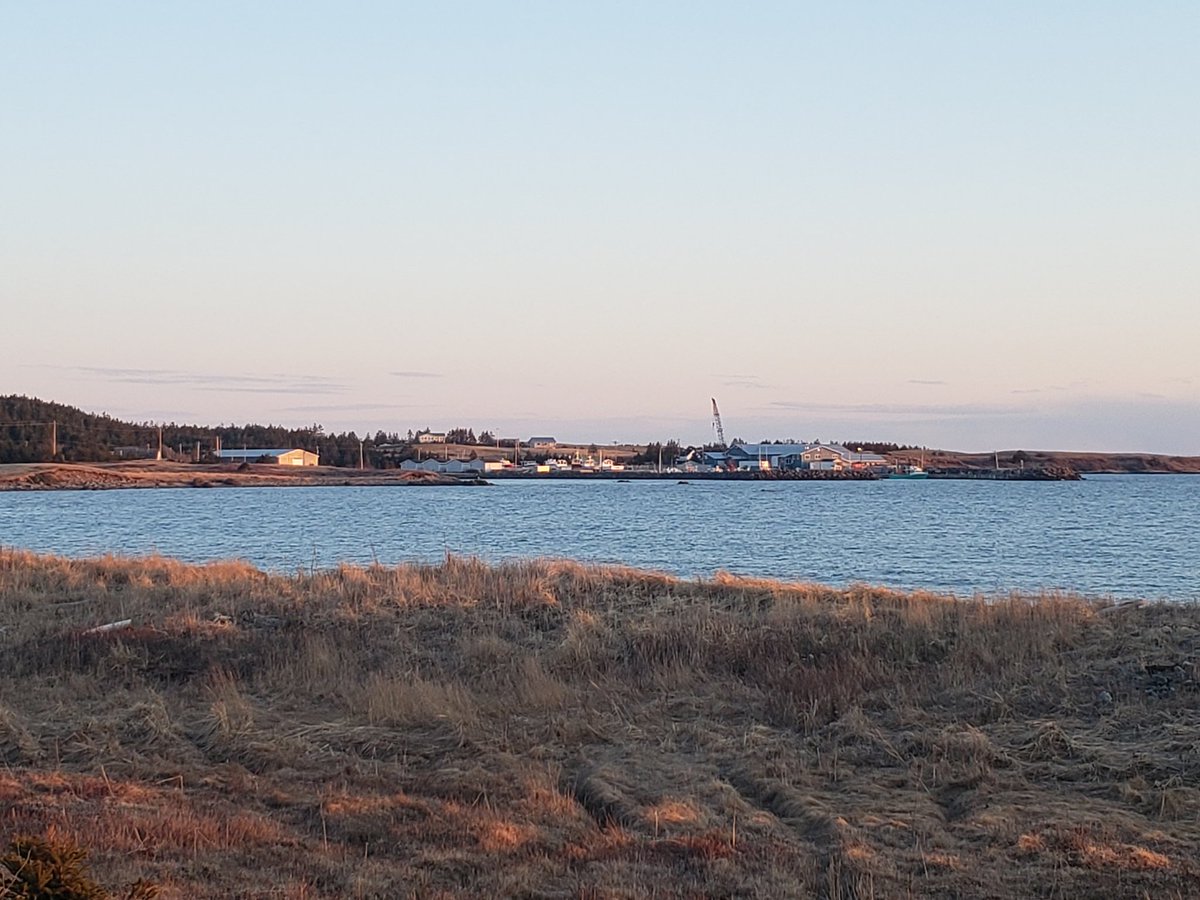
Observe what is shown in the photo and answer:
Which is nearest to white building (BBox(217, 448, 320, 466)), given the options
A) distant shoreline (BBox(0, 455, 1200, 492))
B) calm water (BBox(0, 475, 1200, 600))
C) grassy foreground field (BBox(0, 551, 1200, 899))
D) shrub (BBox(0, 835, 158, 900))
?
distant shoreline (BBox(0, 455, 1200, 492))

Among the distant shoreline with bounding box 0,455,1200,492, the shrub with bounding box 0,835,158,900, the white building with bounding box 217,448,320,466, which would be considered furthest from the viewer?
the white building with bounding box 217,448,320,466

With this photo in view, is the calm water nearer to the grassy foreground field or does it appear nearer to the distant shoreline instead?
the grassy foreground field

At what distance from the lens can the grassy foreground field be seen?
7.85 m

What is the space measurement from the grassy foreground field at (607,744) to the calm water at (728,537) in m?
14.1

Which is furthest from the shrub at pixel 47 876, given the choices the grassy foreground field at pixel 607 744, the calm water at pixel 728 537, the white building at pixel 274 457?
the white building at pixel 274 457

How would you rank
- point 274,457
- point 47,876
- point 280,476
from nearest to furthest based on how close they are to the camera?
point 47,876 → point 280,476 → point 274,457

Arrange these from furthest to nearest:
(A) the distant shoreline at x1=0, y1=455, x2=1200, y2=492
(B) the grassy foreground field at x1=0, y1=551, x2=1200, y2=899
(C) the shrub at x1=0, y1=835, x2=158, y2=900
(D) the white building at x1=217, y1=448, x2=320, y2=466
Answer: (D) the white building at x1=217, y1=448, x2=320, y2=466 < (A) the distant shoreline at x1=0, y1=455, x2=1200, y2=492 < (B) the grassy foreground field at x1=0, y1=551, x2=1200, y2=899 < (C) the shrub at x1=0, y1=835, x2=158, y2=900

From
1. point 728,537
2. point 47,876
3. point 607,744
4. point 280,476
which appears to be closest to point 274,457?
point 280,476

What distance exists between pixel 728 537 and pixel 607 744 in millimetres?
43424

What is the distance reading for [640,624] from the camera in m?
17.5

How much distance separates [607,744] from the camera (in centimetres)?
1154

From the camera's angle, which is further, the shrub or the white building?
the white building

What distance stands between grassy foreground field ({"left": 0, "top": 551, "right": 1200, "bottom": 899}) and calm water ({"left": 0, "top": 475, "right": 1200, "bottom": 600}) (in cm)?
1415

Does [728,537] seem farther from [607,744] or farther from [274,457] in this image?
[274,457]
